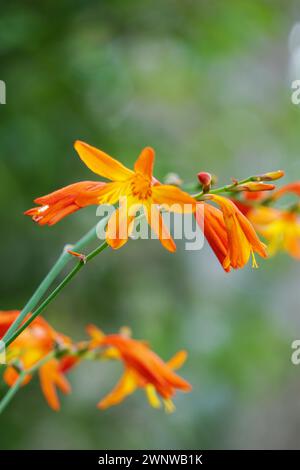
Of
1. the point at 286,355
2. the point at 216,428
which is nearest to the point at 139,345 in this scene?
the point at 216,428

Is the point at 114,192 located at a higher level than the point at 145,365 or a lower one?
higher

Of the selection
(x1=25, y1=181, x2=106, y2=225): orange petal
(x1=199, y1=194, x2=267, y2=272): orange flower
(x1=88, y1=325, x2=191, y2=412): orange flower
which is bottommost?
(x1=88, y1=325, x2=191, y2=412): orange flower

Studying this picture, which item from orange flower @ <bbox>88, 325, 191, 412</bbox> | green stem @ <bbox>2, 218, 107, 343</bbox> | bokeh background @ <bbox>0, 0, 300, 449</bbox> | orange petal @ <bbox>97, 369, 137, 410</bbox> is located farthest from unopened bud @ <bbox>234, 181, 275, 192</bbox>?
bokeh background @ <bbox>0, 0, 300, 449</bbox>

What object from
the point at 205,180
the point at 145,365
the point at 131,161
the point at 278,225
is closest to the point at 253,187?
the point at 205,180

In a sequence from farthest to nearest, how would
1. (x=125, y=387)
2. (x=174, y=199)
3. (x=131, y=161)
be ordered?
1. (x=131, y=161)
2. (x=125, y=387)
3. (x=174, y=199)

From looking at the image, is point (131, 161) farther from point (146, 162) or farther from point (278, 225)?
point (146, 162)

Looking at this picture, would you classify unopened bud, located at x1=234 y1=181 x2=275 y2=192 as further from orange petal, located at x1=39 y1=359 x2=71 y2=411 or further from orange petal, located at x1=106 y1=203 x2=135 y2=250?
orange petal, located at x1=39 y1=359 x2=71 y2=411
